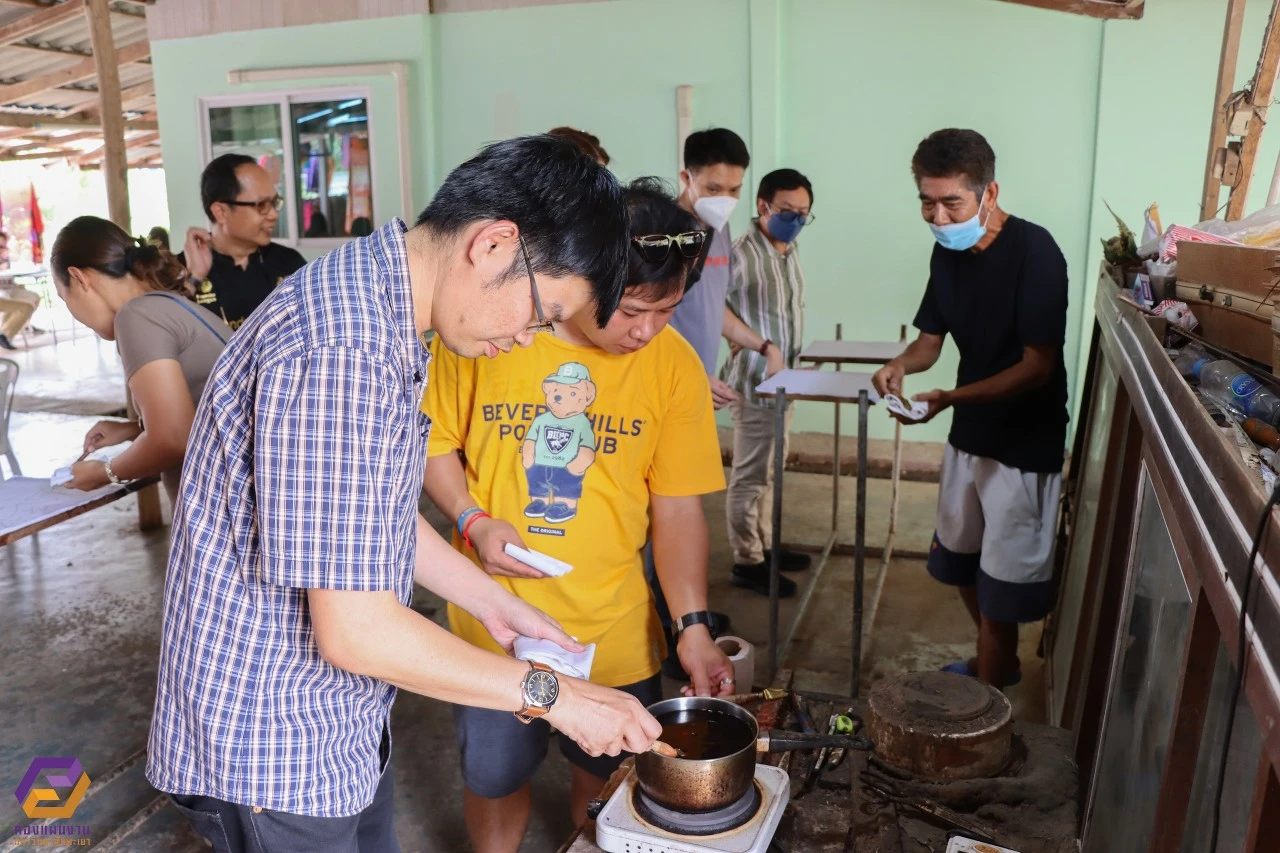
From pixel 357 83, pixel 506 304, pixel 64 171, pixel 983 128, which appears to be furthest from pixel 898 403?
pixel 64 171

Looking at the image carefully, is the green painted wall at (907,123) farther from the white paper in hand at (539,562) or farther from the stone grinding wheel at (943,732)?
the white paper in hand at (539,562)

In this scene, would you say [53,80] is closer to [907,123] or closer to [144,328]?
[907,123]

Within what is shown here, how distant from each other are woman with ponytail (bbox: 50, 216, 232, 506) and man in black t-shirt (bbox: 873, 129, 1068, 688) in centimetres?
215

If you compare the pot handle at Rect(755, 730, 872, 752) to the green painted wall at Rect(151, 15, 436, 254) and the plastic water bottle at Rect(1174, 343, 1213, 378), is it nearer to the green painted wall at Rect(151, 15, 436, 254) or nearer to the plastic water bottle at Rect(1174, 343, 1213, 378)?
the plastic water bottle at Rect(1174, 343, 1213, 378)

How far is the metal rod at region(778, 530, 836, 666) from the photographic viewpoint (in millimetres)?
3844

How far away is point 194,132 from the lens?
7.42m

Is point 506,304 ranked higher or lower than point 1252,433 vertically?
higher

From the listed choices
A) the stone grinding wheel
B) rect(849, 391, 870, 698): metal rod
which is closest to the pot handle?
the stone grinding wheel

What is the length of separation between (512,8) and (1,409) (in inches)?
156

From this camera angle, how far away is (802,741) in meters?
1.61

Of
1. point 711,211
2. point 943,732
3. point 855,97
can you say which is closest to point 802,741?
point 943,732

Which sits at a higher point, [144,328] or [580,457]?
[144,328]

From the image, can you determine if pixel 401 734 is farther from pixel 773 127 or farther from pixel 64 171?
pixel 64 171

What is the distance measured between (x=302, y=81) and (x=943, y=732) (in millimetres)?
6795
